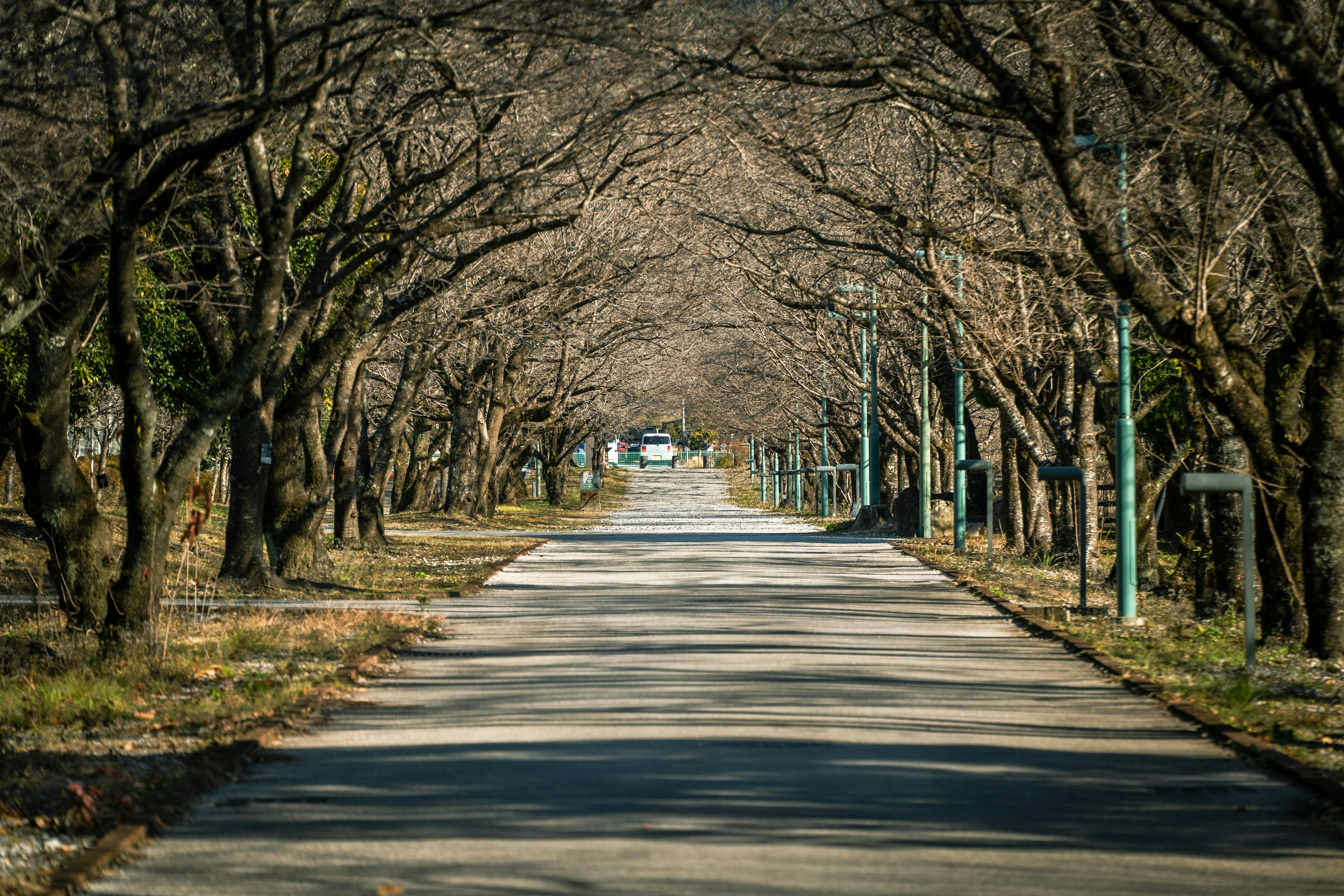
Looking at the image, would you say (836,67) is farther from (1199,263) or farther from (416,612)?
(416,612)

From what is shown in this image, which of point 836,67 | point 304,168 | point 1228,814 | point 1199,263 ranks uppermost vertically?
point 836,67

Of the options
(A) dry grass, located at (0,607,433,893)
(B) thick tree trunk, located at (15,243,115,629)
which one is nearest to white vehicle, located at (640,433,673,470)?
(A) dry grass, located at (0,607,433,893)

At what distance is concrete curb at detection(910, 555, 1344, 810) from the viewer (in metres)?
7.64

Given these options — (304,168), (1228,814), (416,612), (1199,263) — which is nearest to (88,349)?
(416,612)

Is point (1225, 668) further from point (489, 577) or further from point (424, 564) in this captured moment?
point (424, 564)

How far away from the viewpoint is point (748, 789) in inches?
299

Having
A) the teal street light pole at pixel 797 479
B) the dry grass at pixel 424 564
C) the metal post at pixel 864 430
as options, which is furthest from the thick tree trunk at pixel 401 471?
the teal street light pole at pixel 797 479

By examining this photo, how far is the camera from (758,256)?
27938mm

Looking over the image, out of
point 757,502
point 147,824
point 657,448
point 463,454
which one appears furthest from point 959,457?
point 657,448

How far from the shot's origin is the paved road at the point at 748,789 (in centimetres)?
611

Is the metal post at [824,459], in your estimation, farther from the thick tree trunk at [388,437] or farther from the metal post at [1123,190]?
the metal post at [1123,190]

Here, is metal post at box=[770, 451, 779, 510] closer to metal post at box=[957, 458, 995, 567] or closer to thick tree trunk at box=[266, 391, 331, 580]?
metal post at box=[957, 458, 995, 567]

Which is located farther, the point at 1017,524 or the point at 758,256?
the point at 1017,524

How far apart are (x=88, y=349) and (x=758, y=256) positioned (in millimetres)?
11279
